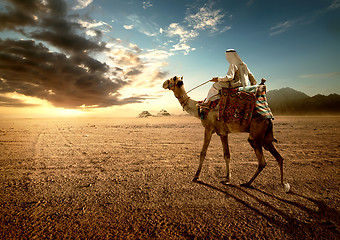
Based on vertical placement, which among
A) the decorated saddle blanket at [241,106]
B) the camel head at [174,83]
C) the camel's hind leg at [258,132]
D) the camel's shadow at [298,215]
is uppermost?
the camel head at [174,83]

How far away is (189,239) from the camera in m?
2.85

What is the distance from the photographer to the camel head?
18.5ft

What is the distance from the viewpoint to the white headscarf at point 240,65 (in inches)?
189

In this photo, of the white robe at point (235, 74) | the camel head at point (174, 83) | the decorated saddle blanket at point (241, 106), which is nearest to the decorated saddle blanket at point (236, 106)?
the decorated saddle blanket at point (241, 106)

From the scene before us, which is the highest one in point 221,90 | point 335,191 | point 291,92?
point 291,92

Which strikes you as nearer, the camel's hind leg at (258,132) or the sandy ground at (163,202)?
the sandy ground at (163,202)

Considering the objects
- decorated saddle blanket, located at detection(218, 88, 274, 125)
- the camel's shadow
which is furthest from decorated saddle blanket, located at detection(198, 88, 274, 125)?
the camel's shadow

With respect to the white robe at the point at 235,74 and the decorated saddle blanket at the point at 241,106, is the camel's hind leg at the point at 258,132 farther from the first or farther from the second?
the white robe at the point at 235,74

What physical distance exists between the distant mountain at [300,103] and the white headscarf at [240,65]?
108681mm

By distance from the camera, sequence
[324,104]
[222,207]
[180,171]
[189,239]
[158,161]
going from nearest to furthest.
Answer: [189,239], [222,207], [180,171], [158,161], [324,104]

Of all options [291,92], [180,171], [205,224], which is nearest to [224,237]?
[205,224]

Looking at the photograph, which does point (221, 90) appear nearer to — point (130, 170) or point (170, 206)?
point (170, 206)

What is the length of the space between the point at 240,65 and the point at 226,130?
6.33ft

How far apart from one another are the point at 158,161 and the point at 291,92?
133 metres
